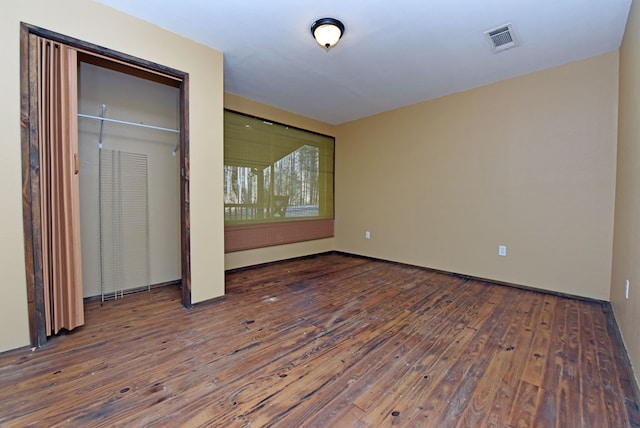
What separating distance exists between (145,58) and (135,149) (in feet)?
3.53

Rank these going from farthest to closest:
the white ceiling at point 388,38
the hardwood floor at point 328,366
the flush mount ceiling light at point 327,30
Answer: the flush mount ceiling light at point 327,30, the white ceiling at point 388,38, the hardwood floor at point 328,366

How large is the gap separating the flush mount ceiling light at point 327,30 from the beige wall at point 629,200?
1.99m

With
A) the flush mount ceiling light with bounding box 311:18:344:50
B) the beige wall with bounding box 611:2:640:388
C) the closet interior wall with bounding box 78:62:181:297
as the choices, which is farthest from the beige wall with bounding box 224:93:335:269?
the beige wall with bounding box 611:2:640:388

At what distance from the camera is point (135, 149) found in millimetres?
3031

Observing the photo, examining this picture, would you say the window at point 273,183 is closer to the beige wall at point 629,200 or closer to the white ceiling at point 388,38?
the white ceiling at point 388,38

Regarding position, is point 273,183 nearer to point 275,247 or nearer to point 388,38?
point 275,247

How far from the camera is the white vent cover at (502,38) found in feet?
7.71

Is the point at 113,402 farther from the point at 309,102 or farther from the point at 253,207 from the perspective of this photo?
the point at 309,102

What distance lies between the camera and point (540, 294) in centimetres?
308

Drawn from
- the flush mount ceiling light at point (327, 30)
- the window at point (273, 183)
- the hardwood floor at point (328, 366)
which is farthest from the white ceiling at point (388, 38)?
the hardwood floor at point (328, 366)

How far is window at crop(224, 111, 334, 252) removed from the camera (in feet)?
13.0

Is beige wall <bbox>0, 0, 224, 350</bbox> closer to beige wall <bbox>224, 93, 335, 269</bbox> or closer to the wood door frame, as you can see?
the wood door frame

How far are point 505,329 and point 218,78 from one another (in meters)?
3.41

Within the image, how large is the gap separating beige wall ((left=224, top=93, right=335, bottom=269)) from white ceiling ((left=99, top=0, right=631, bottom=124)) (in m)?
0.35
